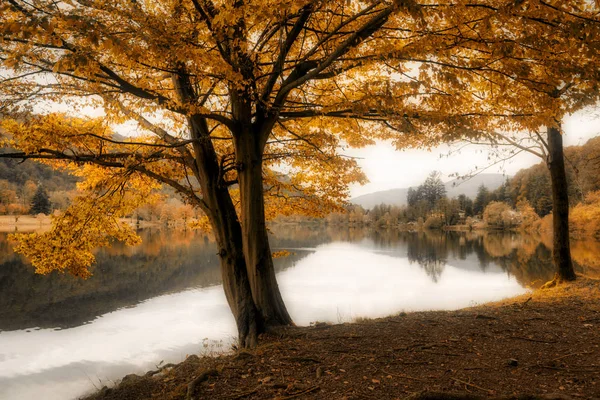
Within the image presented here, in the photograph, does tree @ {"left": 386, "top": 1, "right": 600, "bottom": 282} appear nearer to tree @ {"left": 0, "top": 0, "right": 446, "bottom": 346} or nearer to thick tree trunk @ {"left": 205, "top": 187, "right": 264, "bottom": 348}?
tree @ {"left": 0, "top": 0, "right": 446, "bottom": 346}

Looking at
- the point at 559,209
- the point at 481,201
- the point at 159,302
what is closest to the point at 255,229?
the point at 559,209

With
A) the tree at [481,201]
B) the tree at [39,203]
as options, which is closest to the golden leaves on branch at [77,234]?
the tree at [39,203]

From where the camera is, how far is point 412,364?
4707 millimetres

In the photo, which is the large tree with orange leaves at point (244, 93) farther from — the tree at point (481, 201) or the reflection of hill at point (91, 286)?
the tree at point (481, 201)

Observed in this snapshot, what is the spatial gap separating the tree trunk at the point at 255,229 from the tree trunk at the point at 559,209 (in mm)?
8764

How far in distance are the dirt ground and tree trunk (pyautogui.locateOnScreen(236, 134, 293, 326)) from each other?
0.68 meters

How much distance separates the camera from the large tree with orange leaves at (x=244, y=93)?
4656 millimetres

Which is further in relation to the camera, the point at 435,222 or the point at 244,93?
the point at 435,222

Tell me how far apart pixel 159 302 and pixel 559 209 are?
60.8 ft

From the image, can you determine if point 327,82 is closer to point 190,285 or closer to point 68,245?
point 68,245

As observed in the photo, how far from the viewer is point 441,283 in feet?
81.0

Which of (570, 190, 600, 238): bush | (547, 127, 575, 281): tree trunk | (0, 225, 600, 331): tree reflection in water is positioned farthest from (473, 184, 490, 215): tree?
(547, 127, 575, 281): tree trunk

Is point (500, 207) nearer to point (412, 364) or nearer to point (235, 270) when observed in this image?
point (235, 270)

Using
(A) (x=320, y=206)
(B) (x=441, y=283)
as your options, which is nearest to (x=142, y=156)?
(A) (x=320, y=206)
